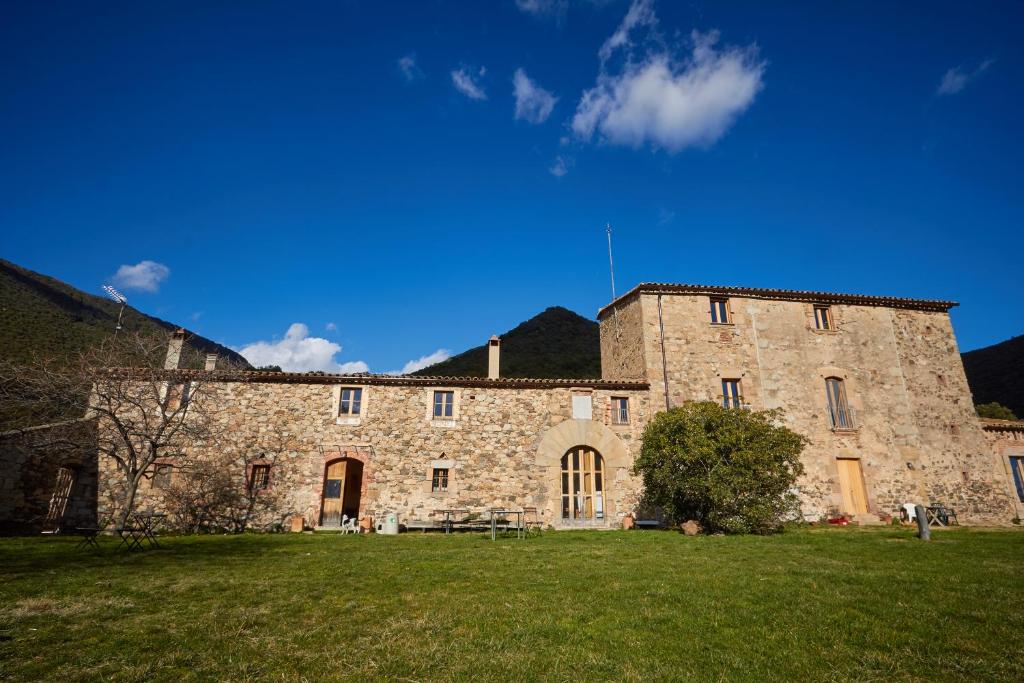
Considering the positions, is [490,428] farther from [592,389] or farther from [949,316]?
[949,316]

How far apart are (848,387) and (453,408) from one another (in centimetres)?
1611

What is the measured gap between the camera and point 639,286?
19250mm

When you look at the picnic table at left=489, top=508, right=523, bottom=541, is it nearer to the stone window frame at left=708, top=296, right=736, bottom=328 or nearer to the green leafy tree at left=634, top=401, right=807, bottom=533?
the green leafy tree at left=634, top=401, right=807, bottom=533

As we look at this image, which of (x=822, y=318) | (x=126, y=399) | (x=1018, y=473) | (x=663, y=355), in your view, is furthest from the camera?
(x=822, y=318)

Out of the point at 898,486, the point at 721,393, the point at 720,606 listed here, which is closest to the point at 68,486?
the point at 720,606

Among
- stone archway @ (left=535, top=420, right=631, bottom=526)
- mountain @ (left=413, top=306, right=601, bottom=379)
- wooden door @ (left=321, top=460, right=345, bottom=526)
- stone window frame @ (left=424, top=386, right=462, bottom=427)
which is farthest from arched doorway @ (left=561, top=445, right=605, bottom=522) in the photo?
mountain @ (left=413, top=306, right=601, bottom=379)

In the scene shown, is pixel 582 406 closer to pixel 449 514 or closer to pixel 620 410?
pixel 620 410

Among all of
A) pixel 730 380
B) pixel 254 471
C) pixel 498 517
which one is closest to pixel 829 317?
pixel 730 380

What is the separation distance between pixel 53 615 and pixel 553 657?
20.3 feet

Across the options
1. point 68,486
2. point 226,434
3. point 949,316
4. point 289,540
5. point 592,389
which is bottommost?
point 289,540

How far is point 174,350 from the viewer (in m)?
17.3

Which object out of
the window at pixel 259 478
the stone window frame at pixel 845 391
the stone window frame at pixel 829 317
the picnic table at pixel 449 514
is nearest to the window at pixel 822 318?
the stone window frame at pixel 829 317

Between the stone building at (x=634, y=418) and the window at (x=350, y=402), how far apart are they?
0.27 ft

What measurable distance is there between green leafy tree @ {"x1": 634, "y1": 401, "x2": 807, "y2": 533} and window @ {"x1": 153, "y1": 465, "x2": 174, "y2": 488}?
1585cm
